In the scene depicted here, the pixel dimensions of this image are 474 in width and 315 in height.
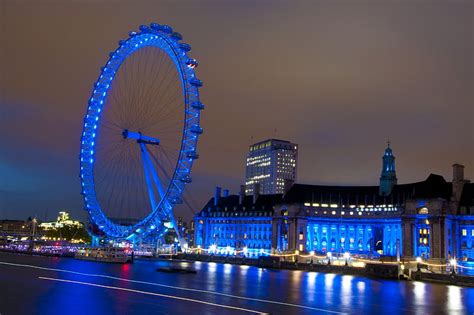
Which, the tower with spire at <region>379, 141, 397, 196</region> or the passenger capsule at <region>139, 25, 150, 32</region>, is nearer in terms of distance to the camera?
the passenger capsule at <region>139, 25, 150, 32</region>

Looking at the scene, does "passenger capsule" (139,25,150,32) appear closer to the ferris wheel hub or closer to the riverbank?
the ferris wheel hub

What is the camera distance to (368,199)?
155375 mm

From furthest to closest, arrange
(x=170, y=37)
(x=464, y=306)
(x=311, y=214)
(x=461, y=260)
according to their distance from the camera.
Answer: (x=311, y=214), (x=461, y=260), (x=170, y=37), (x=464, y=306)

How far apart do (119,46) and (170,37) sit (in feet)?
32.1

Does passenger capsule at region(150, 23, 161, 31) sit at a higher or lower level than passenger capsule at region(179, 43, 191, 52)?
higher

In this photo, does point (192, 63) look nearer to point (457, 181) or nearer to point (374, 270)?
point (374, 270)

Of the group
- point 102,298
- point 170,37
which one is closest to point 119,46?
point 170,37

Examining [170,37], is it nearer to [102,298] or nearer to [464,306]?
[102,298]

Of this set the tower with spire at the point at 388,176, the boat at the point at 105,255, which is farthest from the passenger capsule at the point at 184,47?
the tower with spire at the point at 388,176

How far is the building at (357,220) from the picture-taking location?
127 m

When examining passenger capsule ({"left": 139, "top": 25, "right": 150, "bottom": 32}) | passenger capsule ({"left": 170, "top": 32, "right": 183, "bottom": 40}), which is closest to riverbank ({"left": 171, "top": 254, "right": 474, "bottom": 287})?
passenger capsule ({"left": 170, "top": 32, "right": 183, "bottom": 40})

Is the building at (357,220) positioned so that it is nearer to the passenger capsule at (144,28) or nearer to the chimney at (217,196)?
the chimney at (217,196)

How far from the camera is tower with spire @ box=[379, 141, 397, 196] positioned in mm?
155000

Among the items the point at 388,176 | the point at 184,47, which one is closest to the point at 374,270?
the point at 184,47
